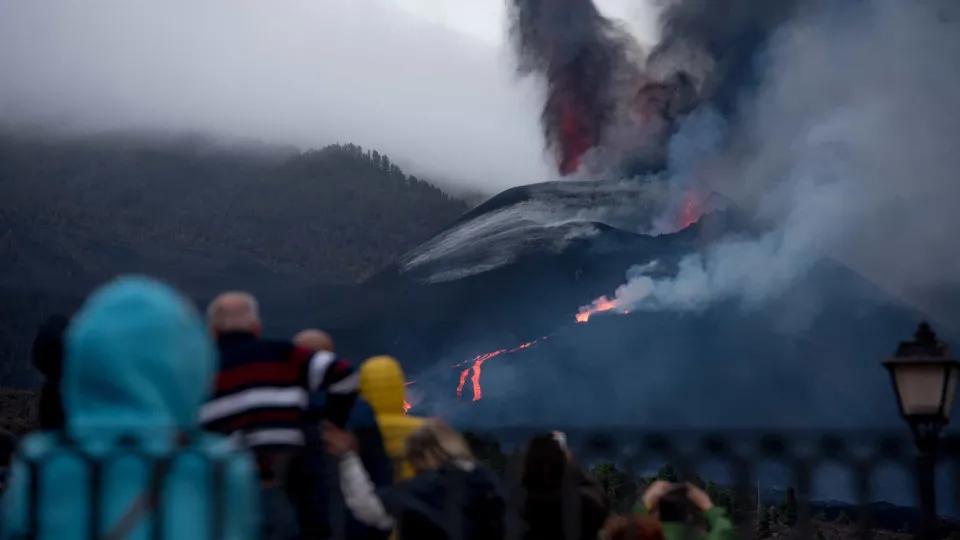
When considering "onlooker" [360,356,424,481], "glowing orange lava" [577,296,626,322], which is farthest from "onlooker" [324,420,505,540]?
"glowing orange lava" [577,296,626,322]

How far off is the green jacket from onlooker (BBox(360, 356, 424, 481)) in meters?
0.90

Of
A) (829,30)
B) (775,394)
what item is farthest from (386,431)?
(829,30)

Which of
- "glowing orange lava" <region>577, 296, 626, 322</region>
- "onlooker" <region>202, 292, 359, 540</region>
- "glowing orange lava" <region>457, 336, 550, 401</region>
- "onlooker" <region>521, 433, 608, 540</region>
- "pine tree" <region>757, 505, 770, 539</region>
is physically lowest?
"pine tree" <region>757, 505, 770, 539</region>

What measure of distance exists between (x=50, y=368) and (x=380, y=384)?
107 centimetres

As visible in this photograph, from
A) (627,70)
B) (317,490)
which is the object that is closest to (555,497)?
(317,490)

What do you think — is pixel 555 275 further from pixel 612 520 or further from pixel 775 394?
pixel 612 520

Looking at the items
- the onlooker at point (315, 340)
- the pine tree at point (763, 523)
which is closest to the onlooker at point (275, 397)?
the onlooker at point (315, 340)

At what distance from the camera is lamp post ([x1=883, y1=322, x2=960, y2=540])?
4.20 meters

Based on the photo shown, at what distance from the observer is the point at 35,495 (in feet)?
6.17

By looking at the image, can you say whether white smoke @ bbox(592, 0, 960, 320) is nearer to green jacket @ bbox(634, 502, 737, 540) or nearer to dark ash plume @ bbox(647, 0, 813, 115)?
dark ash plume @ bbox(647, 0, 813, 115)

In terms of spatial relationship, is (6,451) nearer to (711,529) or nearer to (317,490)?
(317,490)

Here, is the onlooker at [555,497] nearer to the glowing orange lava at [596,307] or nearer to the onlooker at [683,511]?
the onlooker at [683,511]

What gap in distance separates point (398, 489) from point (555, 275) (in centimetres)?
1599

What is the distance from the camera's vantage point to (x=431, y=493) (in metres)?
3.08
